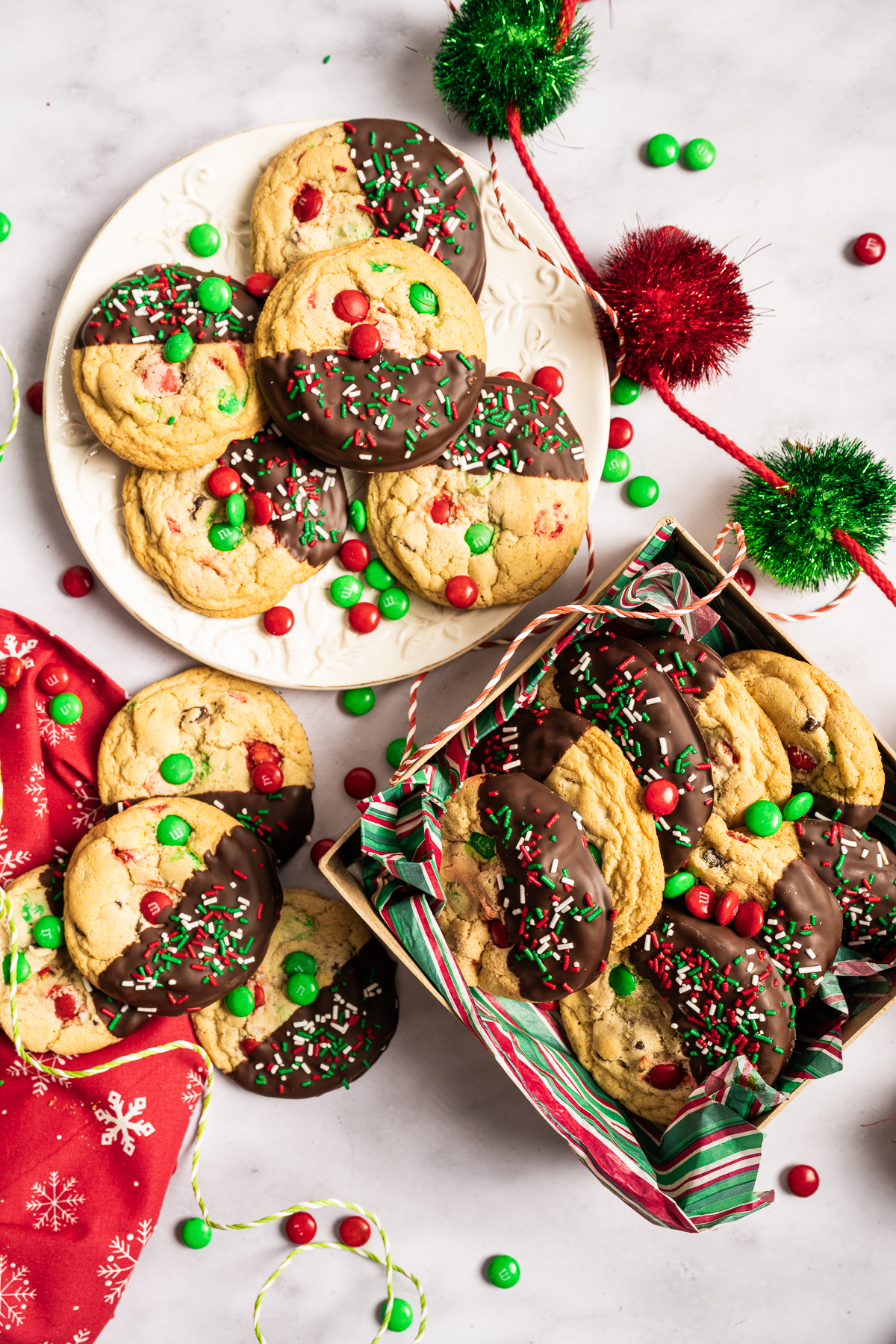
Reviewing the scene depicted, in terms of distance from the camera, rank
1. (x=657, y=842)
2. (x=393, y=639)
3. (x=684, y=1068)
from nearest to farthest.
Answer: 1. (x=657, y=842)
2. (x=684, y=1068)
3. (x=393, y=639)

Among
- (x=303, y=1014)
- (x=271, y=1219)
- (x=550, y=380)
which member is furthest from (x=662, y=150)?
(x=271, y=1219)

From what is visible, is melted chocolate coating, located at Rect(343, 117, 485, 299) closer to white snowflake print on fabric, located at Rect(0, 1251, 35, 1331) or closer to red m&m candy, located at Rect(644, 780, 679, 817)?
red m&m candy, located at Rect(644, 780, 679, 817)

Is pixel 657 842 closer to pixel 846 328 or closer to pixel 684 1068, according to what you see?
pixel 684 1068

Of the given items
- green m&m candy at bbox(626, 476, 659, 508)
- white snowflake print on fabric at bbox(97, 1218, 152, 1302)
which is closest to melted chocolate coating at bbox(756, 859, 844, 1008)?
green m&m candy at bbox(626, 476, 659, 508)

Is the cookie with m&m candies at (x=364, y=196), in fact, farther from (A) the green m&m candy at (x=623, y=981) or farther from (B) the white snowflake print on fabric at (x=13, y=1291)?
(B) the white snowflake print on fabric at (x=13, y=1291)

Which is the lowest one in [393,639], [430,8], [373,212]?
[393,639]

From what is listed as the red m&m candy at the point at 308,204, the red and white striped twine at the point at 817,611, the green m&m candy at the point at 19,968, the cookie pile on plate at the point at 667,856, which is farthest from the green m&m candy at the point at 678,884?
the red m&m candy at the point at 308,204

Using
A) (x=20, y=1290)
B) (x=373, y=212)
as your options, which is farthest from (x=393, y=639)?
(x=20, y=1290)
